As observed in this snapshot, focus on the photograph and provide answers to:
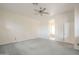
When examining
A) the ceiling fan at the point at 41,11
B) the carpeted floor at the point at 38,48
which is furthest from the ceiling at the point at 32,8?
the carpeted floor at the point at 38,48

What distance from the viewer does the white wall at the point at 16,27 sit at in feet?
8.15

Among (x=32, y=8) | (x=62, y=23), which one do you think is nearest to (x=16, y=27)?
(x=32, y=8)

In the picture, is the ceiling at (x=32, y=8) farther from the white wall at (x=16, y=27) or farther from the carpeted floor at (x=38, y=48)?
the carpeted floor at (x=38, y=48)

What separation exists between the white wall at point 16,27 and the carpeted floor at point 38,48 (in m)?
0.15

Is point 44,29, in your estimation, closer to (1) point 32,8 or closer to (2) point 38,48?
(2) point 38,48

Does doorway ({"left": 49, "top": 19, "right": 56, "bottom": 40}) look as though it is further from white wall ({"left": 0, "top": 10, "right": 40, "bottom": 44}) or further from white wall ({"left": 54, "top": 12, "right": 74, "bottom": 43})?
white wall ({"left": 0, "top": 10, "right": 40, "bottom": 44})

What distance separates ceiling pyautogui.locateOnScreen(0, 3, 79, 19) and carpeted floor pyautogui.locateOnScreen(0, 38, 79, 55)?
29.8 inches

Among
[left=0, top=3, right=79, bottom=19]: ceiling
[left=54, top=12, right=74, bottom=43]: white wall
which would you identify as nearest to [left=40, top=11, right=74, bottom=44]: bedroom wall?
[left=54, top=12, right=74, bottom=43]: white wall

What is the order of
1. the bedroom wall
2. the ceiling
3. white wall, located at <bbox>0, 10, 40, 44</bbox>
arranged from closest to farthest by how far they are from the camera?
the ceiling, white wall, located at <bbox>0, 10, 40, 44</bbox>, the bedroom wall

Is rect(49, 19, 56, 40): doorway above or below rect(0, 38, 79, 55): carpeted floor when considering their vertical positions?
above

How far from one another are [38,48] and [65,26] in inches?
41.3

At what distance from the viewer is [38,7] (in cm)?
246

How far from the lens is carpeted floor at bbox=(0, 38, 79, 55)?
2414 mm

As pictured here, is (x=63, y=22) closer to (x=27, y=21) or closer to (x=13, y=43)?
(x=27, y=21)
